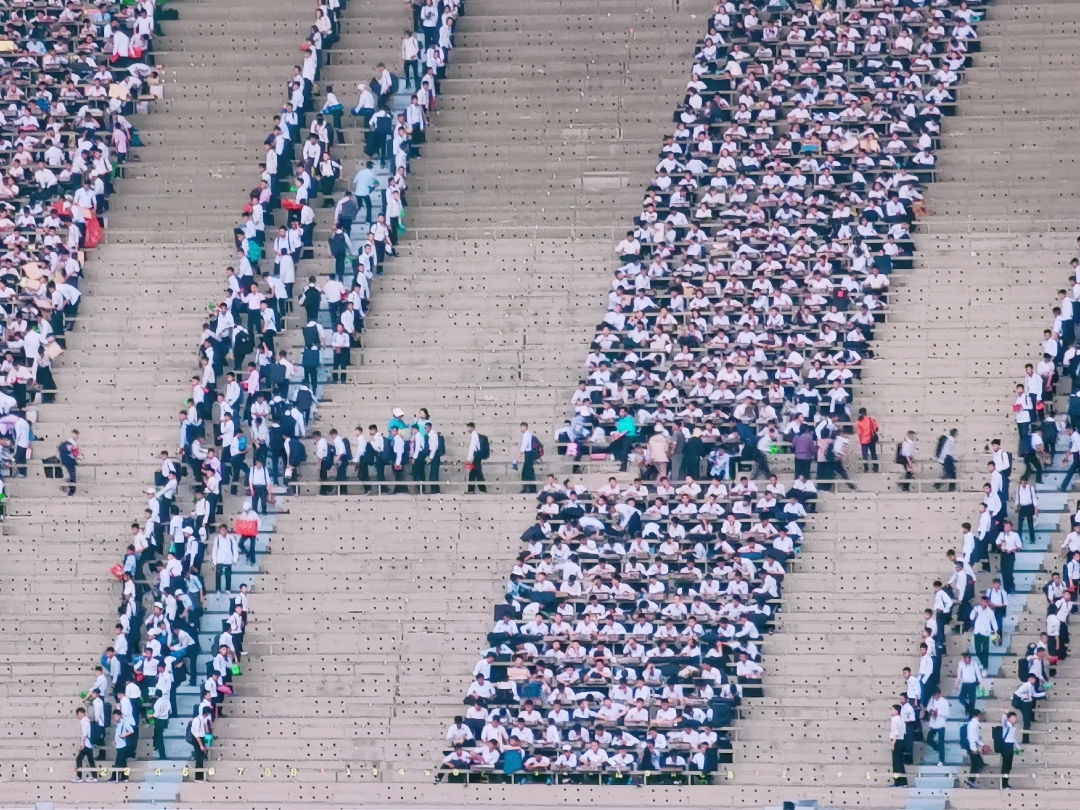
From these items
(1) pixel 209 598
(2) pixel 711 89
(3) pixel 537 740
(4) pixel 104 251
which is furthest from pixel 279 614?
(2) pixel 711 89

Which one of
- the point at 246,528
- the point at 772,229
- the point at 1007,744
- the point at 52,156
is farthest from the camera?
the point at 52,156

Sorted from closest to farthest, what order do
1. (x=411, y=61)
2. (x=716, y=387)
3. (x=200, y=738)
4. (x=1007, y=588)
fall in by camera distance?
(x=200, y=738) → (x=1007, y=588) → (x=716, y=387) → (x=411, y=61)

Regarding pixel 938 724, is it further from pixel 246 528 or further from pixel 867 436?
pixel 246 528

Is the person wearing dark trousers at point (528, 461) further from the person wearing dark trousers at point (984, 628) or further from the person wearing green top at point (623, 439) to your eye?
the person wearing dark trousers at point (984, 628)

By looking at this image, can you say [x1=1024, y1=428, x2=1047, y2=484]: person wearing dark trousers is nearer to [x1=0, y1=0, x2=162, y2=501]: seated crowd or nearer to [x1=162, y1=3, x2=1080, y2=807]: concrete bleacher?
[x1=162, y1=3, x2=1080, y2=807]: concrete bleacher

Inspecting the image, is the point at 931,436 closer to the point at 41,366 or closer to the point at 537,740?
the point at 537,740

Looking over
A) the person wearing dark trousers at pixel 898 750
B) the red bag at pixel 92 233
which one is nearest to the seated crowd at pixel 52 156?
the red bag at pixel 92 233

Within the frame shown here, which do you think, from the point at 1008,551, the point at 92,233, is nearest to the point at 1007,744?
the point at 1008,551
